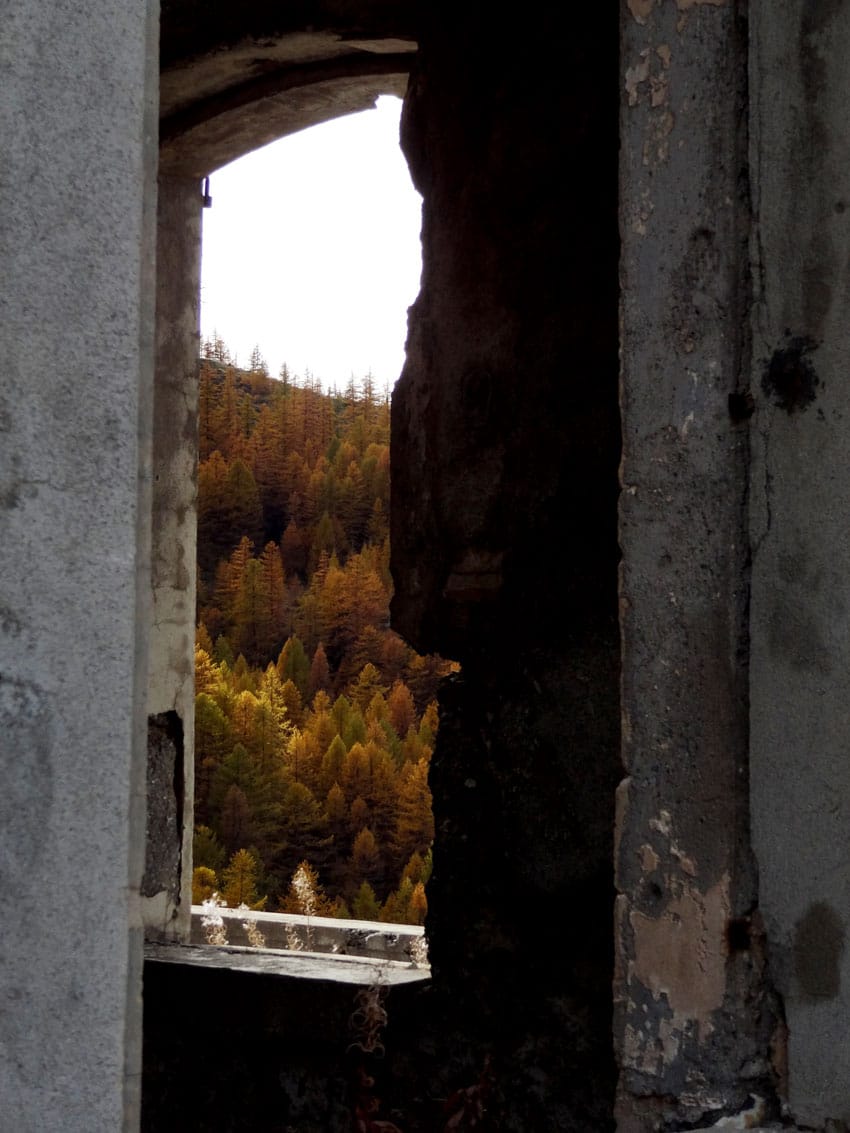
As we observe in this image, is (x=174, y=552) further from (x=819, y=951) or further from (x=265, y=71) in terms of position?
(x=819, y=951)

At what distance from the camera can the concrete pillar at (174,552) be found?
165 inches

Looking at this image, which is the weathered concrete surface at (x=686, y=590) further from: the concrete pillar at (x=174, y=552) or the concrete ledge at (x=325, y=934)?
the concrete pillar at (x=174, y=552)

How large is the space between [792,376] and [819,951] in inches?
36.6

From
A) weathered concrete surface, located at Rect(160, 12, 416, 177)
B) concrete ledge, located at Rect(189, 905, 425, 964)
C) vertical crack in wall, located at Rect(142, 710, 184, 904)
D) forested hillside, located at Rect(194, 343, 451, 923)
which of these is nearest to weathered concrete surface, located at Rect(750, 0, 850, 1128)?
weathered concrete surface, located at Rect(160, 12, 416, 177)

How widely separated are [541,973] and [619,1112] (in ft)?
2.36

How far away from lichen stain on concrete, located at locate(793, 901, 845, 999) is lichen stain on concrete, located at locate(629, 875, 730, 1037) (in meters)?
0.12

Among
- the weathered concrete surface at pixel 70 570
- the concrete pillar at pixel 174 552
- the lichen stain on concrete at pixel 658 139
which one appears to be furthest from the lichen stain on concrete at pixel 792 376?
the concrete pillar at pixel 174 552

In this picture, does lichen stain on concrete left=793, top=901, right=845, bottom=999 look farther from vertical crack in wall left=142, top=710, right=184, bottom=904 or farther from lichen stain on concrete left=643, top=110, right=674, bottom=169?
vertical crack in wall left=142, top=710, right=184, bottom=904

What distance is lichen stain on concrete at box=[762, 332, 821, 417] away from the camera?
6.90 feet

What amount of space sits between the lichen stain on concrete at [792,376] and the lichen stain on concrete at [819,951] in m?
0.81

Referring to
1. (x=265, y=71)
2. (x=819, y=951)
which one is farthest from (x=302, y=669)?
(x=819, y=951)

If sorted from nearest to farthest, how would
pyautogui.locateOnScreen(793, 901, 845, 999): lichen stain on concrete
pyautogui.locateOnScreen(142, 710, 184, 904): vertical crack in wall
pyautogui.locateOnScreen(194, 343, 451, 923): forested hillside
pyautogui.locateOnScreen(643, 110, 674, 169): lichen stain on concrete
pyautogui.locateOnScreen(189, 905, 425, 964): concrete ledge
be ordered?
pyautogui.locateOnScreen(793, 901, 845, 999): lichen stain on concrete < pyautogui.locateOnScreen(643, 110, 674, 169): lichen stain on concrete < pyautogui.locateOnScreen(142, 710, 184, 904): vertical crack in wall < pyautogui.locateOnScreen(189, 905, 425, 964): concrete ledge < pyautogui.locateOnScreen(194, 343, 451, 923): forested hillside

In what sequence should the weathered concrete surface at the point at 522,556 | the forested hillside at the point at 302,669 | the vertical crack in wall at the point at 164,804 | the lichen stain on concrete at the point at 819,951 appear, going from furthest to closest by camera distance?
the forested hillside at the point at 302,669
the vertical crack in wall at the point at 164,804
the weathered concrete surface at the point at 522,556
the lichen stain on concrete at the point at 819,951

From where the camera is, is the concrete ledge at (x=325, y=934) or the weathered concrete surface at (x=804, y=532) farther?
the concrete ledge at (x=325, y=934)
